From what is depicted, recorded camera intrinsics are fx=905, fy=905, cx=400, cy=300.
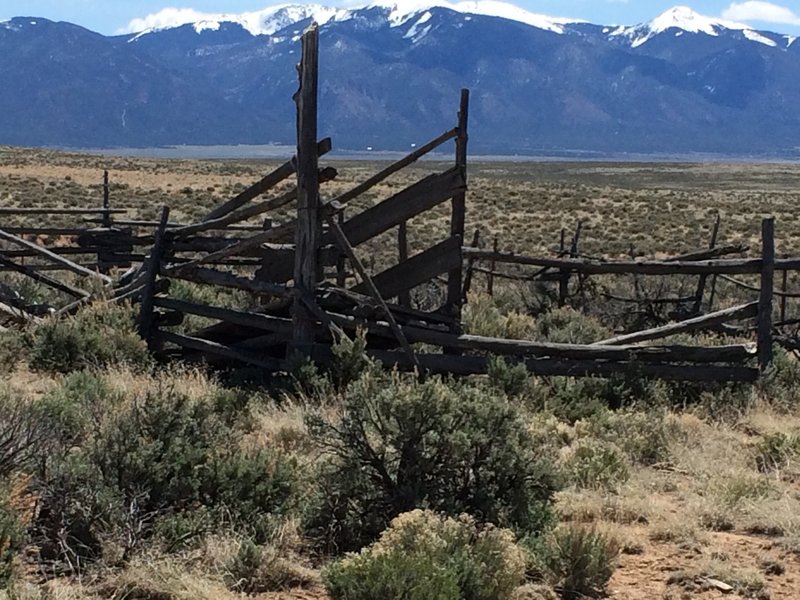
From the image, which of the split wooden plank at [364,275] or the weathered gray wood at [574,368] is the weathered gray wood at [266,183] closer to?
the split wooden plank at [364,275]

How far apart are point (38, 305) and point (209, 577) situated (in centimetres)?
727

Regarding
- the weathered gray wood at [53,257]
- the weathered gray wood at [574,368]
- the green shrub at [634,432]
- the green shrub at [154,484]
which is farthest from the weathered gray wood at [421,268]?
the weathered gray wood at [53,257]

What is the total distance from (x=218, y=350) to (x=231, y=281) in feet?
2.22

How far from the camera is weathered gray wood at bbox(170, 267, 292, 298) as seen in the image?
326 inches

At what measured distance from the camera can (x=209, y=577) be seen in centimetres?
399

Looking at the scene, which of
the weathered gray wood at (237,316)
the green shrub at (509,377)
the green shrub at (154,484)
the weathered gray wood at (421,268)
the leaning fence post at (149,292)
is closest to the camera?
the green shrub at (154,484)

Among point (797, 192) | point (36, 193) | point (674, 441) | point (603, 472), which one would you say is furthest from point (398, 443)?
point (797, 192)

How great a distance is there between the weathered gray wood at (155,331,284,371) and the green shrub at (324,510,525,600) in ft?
13.7

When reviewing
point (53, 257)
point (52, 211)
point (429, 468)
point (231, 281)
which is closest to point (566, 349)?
point (231, 281)

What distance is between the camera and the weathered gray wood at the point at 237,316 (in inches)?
330

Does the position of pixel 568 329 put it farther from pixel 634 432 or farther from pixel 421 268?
pixel 634 432

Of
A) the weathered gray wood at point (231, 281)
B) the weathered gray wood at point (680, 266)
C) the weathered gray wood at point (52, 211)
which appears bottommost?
the weathered gray wood at point (231, 281)

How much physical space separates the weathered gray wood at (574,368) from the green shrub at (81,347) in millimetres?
1836

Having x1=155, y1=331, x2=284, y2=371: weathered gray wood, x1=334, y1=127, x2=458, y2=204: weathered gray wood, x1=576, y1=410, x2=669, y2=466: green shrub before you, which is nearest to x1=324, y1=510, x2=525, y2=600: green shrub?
x1=576, y1=410, x2=669, y2=466: green shrub
